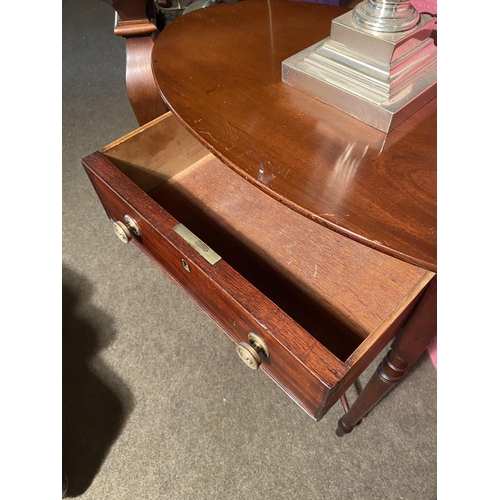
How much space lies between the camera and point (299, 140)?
0.47 m

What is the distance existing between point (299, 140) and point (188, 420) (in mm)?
567

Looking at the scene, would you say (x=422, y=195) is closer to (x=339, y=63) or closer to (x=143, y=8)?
(x=339, y=63)

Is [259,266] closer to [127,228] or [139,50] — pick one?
[127,228]

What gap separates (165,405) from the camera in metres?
0.77

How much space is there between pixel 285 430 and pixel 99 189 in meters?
0.54

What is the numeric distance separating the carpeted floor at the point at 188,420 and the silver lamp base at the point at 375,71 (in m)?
0.54

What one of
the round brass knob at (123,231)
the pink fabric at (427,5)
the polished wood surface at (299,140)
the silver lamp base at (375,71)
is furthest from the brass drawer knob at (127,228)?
the pink fabric at (427,5)

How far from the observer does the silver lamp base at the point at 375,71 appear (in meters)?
0.45

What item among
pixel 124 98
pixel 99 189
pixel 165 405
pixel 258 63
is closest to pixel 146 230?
pixel 99 189

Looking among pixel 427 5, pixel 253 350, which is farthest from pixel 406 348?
pixel 427 5

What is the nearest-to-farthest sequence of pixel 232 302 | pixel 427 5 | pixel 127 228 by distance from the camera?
pixel 232 302 → pixel 127 228 → pixel 427 5

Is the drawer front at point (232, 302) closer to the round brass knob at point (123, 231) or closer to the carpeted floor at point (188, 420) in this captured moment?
the round brass knob at point (123, 231)

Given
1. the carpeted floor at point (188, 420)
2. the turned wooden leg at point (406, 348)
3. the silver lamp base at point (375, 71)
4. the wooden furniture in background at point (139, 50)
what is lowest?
the carpeted floor at point (188, 420)

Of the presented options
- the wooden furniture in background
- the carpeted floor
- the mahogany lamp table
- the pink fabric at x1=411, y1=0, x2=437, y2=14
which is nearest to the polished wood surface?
the mahogany lamp table
